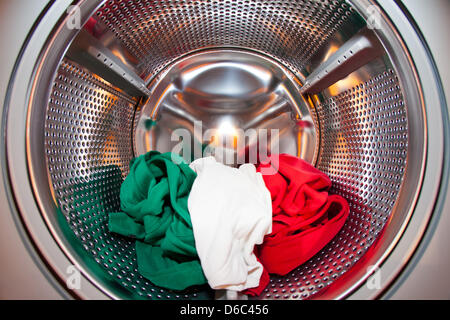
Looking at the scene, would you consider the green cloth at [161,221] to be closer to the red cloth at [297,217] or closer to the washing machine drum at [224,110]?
the washing machine drum at [224,110]

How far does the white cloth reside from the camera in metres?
0.45

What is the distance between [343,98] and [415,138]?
265mm

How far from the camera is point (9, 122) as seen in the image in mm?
408

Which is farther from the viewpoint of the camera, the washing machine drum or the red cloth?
the red cloth

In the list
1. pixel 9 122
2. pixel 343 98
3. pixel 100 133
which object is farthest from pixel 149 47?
pixel 343 98

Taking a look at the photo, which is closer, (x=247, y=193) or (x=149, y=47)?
(x=247, y=193)

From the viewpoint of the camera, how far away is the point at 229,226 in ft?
1.55

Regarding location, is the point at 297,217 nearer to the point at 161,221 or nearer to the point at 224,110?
the point at 161,221

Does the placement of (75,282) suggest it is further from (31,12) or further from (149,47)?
(149,47)

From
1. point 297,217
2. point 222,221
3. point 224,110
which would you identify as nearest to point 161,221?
point 222,221

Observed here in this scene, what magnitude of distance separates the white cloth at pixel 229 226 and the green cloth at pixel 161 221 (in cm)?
3

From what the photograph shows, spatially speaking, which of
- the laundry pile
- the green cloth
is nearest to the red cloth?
the laundry pile

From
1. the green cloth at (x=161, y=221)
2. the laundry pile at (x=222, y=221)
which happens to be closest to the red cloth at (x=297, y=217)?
the laundry pile at (x=222, y=221)

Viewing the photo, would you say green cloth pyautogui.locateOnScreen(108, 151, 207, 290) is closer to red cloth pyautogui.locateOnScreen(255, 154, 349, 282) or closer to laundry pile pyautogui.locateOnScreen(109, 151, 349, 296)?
laundry pile pyautogui.locateOnScreen(109, 151, 349, 296)
